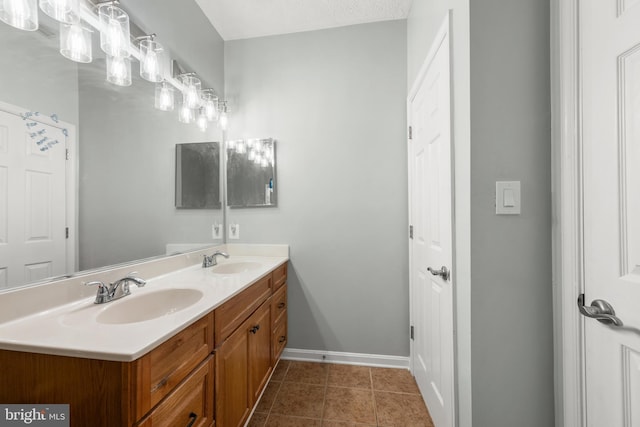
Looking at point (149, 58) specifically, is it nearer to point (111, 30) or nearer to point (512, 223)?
point (111, 30)

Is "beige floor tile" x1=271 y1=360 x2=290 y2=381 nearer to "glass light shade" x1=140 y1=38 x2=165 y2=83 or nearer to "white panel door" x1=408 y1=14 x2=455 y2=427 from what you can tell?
"white panel door" x1=408 y1=14 x2=455 y2=427

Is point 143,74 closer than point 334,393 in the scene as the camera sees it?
Yes

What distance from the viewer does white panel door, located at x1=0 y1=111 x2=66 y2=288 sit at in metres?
0.80

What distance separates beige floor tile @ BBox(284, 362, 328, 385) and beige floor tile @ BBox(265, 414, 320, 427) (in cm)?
32

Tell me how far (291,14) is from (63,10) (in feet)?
4.66

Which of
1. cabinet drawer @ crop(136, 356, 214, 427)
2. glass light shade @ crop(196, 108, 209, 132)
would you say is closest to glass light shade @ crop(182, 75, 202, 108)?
glass light shade @ crop(196, 108, 209, 132)

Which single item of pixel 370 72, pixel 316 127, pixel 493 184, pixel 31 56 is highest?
pixel 370 72

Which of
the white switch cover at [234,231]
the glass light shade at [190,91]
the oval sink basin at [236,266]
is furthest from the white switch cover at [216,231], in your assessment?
the glass light shade at [190,91]

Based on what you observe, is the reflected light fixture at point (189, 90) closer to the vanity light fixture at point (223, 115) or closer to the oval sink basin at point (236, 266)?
the vanity light fixture at point (223, 115)

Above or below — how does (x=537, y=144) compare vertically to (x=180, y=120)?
below

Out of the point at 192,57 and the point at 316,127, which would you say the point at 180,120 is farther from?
the point at 316,127

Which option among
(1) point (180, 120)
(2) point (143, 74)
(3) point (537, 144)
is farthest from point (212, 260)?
(3) point (537, 144)

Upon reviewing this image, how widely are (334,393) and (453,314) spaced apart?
3.51 ft

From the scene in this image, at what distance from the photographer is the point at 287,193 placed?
2002mm
